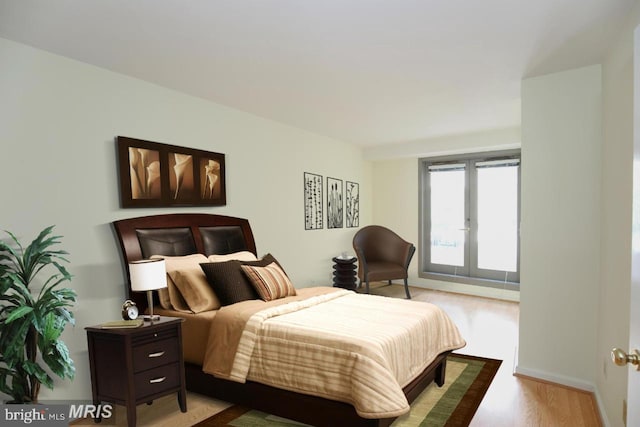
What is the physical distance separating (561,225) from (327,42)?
2.24 meters

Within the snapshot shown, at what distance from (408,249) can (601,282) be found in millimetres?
3071

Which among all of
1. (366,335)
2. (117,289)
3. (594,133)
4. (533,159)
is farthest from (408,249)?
(117,289)

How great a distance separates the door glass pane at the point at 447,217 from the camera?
249 inches

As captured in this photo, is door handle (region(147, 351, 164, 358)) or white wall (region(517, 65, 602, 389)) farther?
white wall (region(517, 65, 602, 389))

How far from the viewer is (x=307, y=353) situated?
2373mm

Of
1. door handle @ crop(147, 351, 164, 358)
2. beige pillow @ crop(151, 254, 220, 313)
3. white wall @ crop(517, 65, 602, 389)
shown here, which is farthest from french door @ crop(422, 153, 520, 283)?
door handle @ crop(147, 351, 164, 358)

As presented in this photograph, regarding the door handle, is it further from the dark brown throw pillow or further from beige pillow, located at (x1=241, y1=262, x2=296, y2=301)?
beige pillow, located at (x1=241, y1=262, x2=296, y2=301)

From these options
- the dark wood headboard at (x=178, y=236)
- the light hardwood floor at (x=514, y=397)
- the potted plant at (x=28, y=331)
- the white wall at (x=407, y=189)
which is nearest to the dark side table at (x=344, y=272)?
the light hardwood floor at (x=514, y=397)

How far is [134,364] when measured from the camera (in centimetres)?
242

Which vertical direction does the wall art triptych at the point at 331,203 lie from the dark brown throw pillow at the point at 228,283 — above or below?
above

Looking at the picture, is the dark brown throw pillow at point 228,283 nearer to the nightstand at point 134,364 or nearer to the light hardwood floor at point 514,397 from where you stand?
the nightstand at point 134,364

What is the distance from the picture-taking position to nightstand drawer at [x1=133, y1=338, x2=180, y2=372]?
2.44m

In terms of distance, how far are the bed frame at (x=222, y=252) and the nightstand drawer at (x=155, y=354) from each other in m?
0.34

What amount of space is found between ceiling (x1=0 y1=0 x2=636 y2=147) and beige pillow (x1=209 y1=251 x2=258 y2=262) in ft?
4.84
